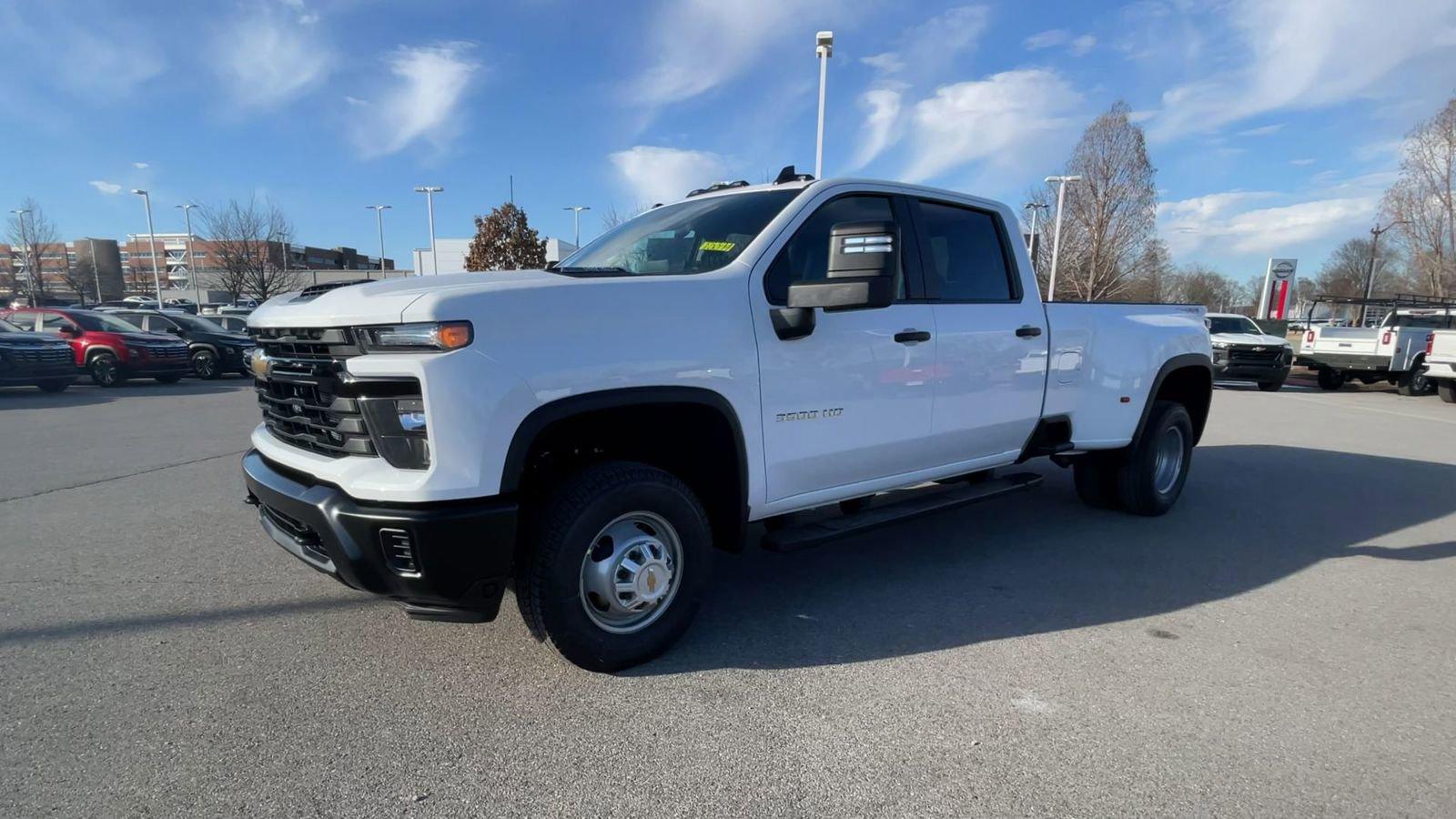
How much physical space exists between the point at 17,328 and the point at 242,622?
580 inches

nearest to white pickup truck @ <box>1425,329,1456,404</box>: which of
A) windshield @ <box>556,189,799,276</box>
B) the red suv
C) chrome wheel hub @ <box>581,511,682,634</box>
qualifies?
windshield @ <box>556,189,799,276</box>

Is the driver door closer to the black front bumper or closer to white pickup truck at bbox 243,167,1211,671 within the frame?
white pickup truck at bbox 243,167,1211,671

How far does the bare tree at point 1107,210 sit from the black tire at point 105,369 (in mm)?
32075

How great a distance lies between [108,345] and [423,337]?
1585 centimetres

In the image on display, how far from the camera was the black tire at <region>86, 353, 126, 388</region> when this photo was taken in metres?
14.2

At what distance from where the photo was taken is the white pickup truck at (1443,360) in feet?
47.1

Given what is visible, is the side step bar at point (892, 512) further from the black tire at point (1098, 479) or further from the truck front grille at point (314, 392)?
the truck front grille at point (314, 392)

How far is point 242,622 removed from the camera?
138 inches

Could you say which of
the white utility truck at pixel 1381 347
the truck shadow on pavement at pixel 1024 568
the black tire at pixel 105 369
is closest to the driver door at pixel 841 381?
the truck shadow on pavement at pixel 1024 568

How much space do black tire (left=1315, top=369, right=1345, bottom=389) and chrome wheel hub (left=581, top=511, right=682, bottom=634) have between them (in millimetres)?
20544

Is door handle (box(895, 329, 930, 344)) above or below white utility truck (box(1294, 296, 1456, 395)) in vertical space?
above

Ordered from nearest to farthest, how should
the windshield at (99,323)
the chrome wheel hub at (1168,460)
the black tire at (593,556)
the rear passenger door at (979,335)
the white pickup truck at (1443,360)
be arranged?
the black tire at (593,556), the rear passenger door at (979,335), the chrome wheel hub at (1168,460), the white pickup truck at (1443,360), the windshield at (99,323)

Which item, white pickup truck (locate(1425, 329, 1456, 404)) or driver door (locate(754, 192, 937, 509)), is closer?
driver door (locate(754, 192, 937, 509))

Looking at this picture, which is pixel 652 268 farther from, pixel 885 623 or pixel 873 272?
pixel 885 623
